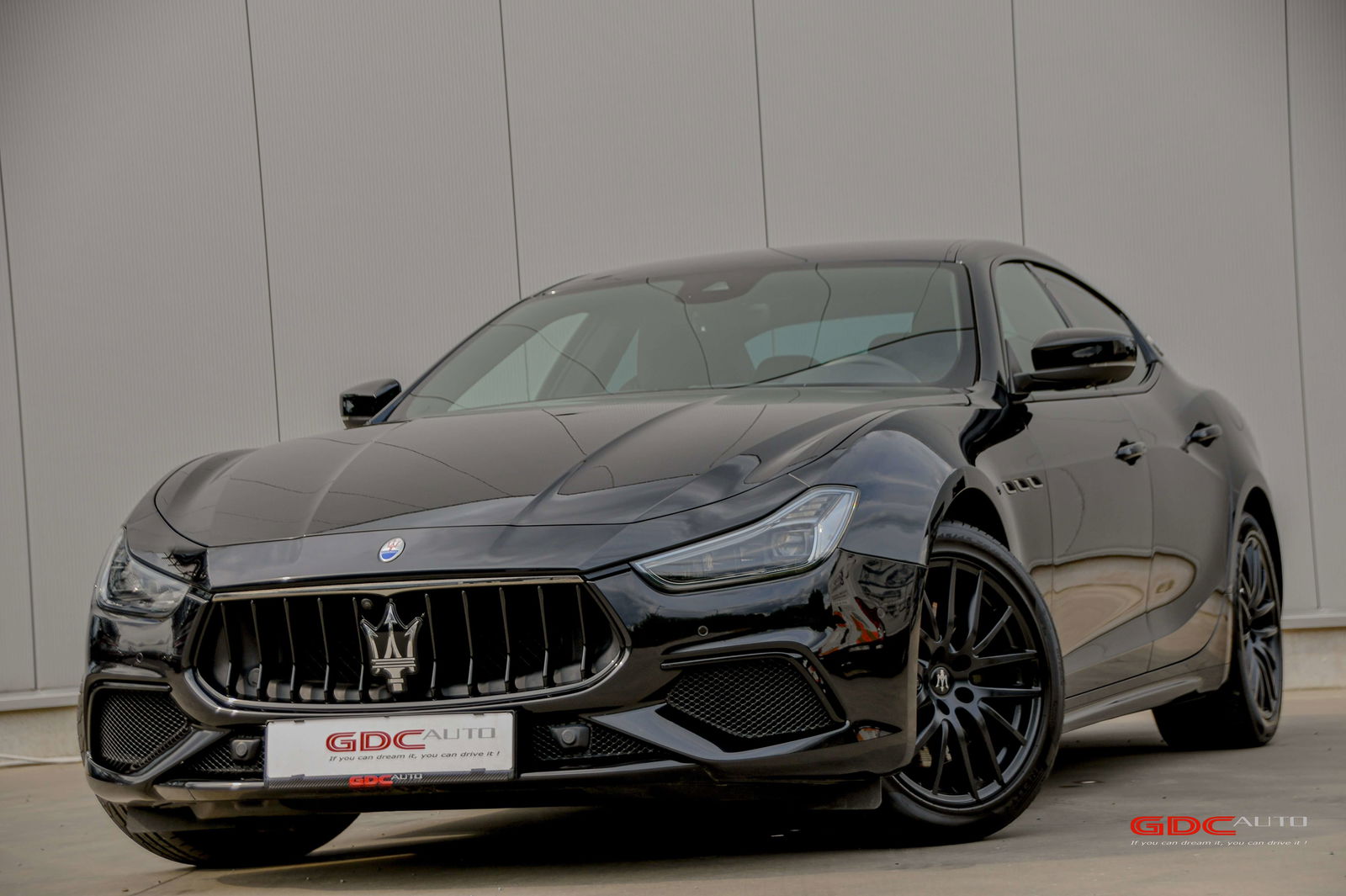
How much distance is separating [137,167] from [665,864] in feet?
21.0

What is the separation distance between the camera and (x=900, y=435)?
3.67m

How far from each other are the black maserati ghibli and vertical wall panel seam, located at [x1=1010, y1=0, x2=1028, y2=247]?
14.2 feet

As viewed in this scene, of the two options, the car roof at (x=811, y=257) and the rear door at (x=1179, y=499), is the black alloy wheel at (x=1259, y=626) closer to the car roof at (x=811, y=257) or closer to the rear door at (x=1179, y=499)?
the rear door at (x=1179, y=499)

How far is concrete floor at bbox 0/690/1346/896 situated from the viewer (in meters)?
3.28

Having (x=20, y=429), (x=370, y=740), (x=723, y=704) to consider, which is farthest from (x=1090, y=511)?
(x=20, y=429)

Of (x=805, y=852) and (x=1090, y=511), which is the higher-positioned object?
(x=1090, y=511)

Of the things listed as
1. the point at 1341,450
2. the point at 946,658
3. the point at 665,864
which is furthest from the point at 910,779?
the point at 1341,450

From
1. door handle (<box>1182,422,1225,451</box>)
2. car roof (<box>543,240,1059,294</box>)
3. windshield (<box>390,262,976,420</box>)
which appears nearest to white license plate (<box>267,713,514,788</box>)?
windshield (<box>390,262,976,420</box>)

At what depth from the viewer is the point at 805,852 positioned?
3.70m

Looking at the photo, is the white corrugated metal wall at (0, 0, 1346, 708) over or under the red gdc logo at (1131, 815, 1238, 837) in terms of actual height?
over

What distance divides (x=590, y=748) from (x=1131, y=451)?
7.50 feet

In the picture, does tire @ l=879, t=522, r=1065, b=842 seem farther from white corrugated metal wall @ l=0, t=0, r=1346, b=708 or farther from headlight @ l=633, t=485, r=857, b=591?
white corrugated metal wall @ l=0, t=0, r=1346, b=708

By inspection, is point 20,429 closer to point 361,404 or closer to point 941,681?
point 361,404

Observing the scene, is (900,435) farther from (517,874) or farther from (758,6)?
(758,6)
